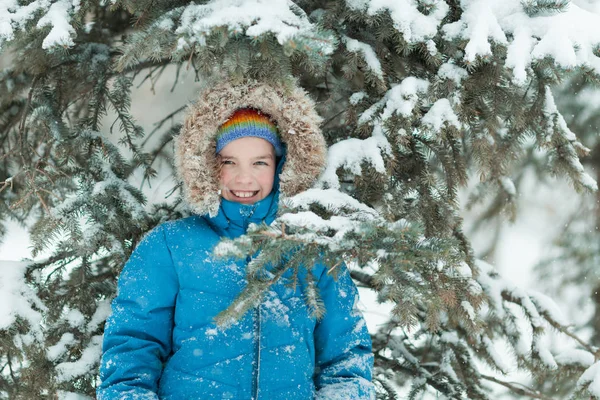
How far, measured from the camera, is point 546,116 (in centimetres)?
294

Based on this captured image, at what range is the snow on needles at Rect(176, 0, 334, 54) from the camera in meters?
2.16

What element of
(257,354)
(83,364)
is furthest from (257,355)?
(83,364)

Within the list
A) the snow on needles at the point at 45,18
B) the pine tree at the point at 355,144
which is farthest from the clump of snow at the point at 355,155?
the snow on needles at the point at 45,18

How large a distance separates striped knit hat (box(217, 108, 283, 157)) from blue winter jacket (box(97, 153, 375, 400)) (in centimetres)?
27

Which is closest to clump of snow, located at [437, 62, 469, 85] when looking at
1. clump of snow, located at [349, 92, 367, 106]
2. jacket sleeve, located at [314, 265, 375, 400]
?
clump of snow, located at [349, 92, 367, 106]

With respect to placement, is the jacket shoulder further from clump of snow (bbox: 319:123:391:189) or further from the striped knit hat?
clump of snow (bbox: 319:123:391:189)

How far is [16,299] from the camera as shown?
284 centimetres

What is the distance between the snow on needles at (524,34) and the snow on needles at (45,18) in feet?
4.89

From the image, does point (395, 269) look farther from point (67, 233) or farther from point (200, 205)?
point (67, 233)

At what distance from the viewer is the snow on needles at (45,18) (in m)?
2.44

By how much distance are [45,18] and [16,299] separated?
1215mm

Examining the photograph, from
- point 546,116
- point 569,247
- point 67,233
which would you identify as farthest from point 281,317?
point 569,247

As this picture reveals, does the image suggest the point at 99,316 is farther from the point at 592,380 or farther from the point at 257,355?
the point at 592,380

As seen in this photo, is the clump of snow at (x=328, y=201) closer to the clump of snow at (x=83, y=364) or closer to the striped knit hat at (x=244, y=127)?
the striped knit hat at (x=244, y=127)
